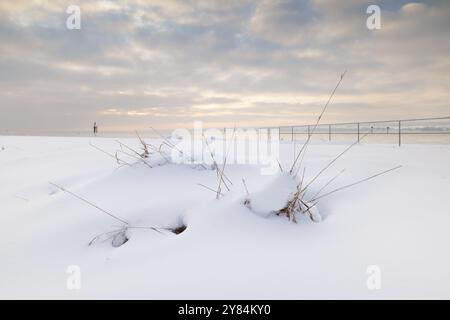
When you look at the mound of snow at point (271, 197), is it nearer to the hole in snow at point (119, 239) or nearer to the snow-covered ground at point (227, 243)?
the snow-covered ground at point (227, 243)

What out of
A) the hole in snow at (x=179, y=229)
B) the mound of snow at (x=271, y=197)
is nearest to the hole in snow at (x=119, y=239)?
the hole in snow at (x=179, y=229)

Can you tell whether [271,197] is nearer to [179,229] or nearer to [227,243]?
[227,243]

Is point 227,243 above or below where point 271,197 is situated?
below

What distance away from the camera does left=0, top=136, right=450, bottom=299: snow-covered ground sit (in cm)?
119

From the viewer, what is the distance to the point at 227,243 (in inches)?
57.5

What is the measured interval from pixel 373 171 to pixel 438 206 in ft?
2.43

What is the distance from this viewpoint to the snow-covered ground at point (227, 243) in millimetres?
1194

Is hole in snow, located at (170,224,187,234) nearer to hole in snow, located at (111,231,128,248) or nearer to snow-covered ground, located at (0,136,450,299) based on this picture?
snow-covered ground, located at (0,136,450,299)

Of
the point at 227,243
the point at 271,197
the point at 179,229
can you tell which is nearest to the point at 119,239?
the point at 179,229

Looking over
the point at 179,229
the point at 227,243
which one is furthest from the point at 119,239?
the point at 227,243

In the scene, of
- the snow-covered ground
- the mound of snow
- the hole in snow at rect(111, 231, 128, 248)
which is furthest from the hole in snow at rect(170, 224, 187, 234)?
the mound of snow

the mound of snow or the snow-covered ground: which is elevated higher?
the mound of snow

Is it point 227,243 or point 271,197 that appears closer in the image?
point 227,243
